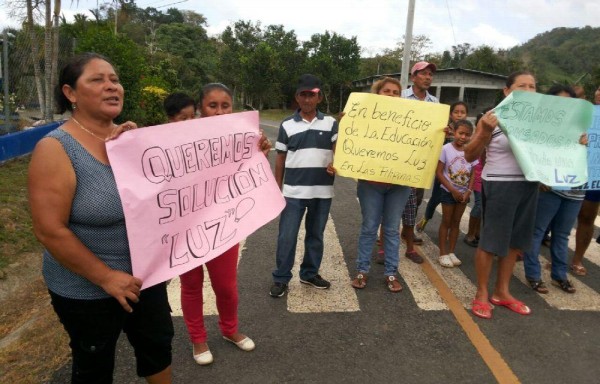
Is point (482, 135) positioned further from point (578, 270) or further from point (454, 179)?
point (578, 270)

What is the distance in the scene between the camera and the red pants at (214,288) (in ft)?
9.21

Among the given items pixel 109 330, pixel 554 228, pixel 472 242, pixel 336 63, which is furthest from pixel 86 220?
pixel 336 63

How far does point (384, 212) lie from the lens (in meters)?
4.05

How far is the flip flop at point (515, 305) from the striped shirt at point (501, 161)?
1.13 m

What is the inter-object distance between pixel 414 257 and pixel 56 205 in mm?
3957

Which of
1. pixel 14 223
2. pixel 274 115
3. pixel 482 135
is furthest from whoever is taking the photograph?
pixel 274 115

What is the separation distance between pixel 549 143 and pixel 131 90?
42.7 ft

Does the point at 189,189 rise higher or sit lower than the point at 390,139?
lower

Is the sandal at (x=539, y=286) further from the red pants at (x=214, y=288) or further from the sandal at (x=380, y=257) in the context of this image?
the red pants at (x=214, y=288)

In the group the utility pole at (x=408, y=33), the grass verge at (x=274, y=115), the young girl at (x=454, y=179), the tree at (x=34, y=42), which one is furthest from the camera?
the grass verge at (x=274, y=115)

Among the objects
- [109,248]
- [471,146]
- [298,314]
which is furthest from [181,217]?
[471,146]

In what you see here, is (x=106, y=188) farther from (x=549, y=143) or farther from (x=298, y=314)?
(x=549, y=143)

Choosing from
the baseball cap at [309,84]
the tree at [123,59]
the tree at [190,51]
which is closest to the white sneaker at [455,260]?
the baseball cap at [309,84]

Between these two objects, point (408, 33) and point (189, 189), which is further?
point (408, 33)
